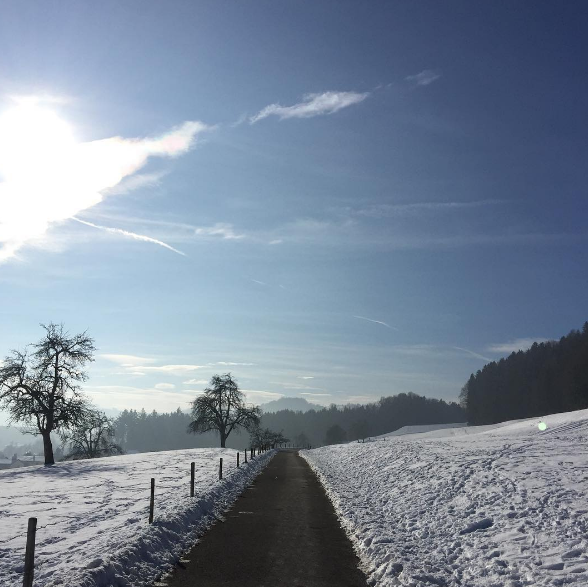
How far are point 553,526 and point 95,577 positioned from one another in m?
11.1

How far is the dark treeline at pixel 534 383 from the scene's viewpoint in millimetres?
96062

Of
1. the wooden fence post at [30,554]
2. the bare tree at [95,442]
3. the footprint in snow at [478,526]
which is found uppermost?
the wooden fence post at [30,554]

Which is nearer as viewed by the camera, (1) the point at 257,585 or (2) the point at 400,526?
(1) the point at 257,585

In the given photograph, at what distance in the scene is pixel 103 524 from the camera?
14.0 m

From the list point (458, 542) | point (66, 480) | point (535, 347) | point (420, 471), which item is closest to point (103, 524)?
point (458, 542)

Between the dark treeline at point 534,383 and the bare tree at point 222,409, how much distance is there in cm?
6499

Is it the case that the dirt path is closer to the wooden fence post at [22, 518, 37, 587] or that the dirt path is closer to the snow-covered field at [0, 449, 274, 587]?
the snow-covered field at [0, 449, 274, 587]

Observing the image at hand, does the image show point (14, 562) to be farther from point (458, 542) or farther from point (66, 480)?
point (66, 480)

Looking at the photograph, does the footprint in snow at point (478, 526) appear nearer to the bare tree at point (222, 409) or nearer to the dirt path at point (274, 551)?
the dirt path at point (274, 551)

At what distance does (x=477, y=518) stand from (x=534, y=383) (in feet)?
416

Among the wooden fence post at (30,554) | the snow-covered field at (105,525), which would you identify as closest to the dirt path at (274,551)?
the snow-covered field at (105,525)

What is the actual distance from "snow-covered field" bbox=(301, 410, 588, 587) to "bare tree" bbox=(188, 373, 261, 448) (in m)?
53.3

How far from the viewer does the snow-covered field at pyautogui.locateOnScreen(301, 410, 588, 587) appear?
9.79 meters

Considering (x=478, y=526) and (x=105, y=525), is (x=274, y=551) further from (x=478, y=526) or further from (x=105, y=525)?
(x=478, y=526)
